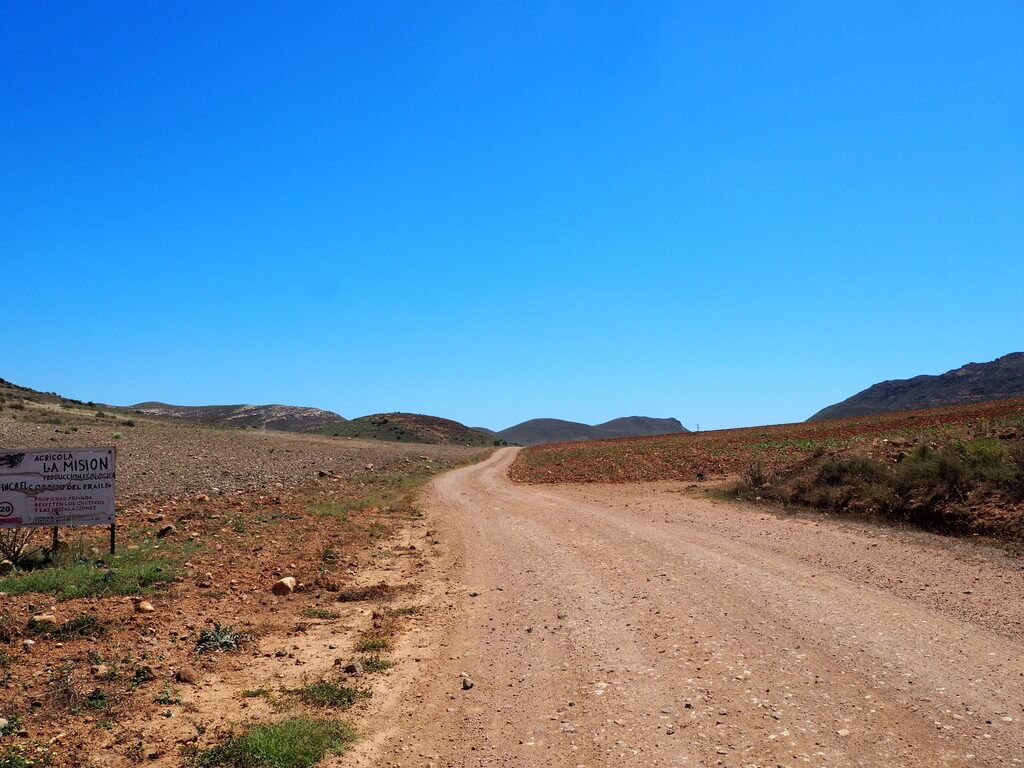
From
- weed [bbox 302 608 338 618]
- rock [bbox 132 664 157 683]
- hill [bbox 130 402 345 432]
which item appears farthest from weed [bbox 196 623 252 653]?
hill [bbox 130 402 345 432]

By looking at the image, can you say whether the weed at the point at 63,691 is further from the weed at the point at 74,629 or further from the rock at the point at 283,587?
the rock at the point at 283,587

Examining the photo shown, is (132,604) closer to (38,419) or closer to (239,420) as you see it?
(38,419)

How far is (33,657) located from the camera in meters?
6.79

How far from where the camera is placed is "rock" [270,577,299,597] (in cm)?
1031

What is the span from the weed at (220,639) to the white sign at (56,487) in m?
4.24

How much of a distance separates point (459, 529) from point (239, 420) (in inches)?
4275

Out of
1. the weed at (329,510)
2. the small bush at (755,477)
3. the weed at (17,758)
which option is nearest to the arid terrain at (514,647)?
the weed at (17,758)

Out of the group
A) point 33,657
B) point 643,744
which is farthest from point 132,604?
point 643,744

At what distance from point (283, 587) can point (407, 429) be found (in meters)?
93.4

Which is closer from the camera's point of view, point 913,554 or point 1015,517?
point 913,554

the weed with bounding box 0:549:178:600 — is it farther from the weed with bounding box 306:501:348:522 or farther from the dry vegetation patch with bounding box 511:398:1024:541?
the dry vegetation patch with bounding box 511:398:1024:541

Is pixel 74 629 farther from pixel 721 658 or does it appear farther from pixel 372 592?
pixel 721 658

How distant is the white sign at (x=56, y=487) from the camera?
34.3ft

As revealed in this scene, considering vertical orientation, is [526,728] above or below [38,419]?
below
